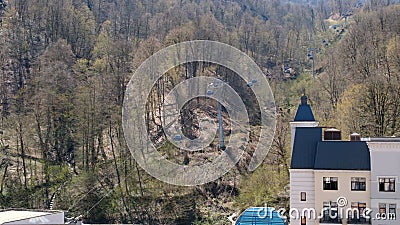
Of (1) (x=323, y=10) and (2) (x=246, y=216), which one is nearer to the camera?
(2) (x=246, y=216)

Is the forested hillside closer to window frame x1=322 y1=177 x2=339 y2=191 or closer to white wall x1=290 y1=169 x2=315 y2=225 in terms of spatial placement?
white wall x1=290 y1=169 x2=315 y2=225

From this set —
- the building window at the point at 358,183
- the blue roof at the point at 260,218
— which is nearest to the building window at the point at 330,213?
the building window at the point at 358,183

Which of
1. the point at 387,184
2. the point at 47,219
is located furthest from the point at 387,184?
the point at 47,219

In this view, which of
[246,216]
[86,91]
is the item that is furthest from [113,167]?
[246,216]

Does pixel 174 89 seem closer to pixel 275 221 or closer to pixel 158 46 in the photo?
pixel 158 46

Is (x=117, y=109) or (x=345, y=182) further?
(x=117, y=109)

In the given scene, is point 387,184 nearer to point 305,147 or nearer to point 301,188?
point 301,188
